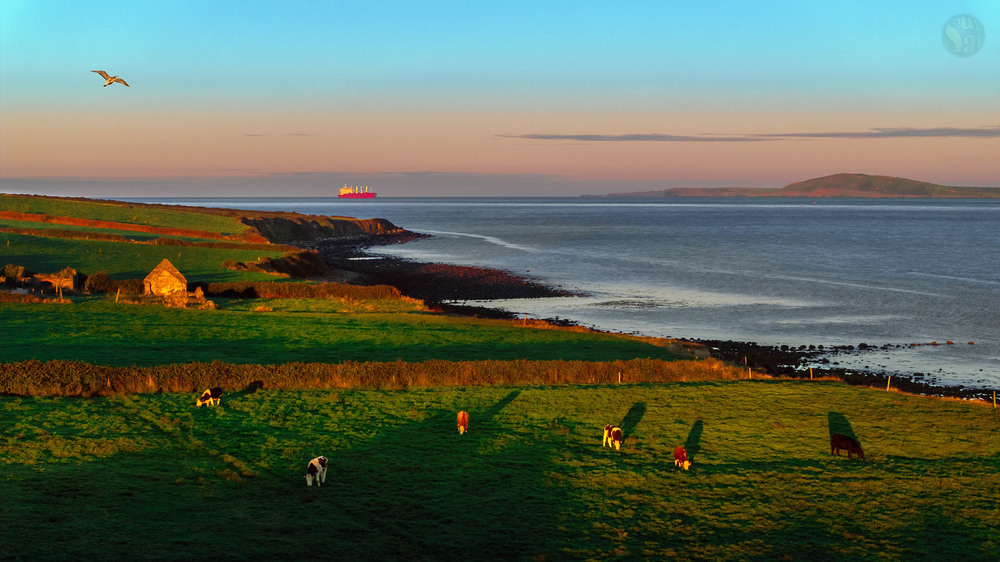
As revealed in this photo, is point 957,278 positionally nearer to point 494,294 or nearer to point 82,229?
point 494,294

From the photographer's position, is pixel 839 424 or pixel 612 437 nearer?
pixel 612 437

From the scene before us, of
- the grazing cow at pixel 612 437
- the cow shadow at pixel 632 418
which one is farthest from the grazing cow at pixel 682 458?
the cow shadow at pixel 632 418

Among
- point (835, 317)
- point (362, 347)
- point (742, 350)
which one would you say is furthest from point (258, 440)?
point (835, 317)

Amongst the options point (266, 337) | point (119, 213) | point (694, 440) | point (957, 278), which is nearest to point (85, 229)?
point (119, 213)

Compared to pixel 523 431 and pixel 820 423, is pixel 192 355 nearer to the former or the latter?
pixel 523 431

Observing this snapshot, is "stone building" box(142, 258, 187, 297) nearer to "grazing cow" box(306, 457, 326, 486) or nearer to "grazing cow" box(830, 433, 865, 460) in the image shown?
"grazing cow" box(306, 457, 326, 486)
